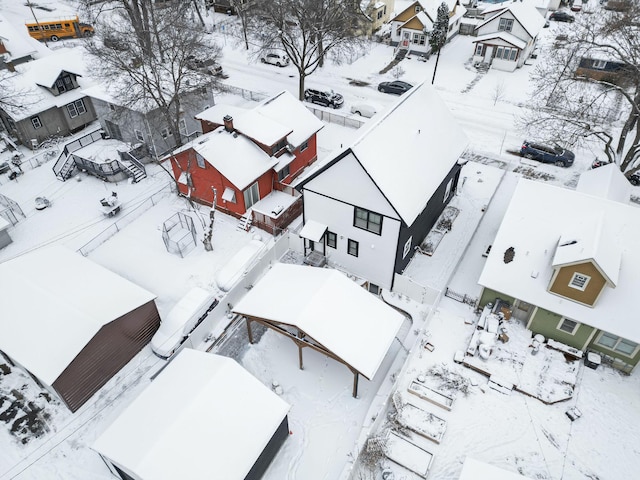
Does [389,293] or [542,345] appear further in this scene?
[389,293]

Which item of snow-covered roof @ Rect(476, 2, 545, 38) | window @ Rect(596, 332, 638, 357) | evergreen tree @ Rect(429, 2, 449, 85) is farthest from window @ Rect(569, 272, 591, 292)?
snow-covered roof @ Rect(476, 2, 545, 38)

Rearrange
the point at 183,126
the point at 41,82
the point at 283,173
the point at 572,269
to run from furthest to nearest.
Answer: the point at 183,126, the point at 41,82, the point at 283,173, the point at 572,269

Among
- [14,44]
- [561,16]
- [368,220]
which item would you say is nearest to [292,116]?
[368,220]

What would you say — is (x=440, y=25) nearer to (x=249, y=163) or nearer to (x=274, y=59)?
(x=274, y=59)

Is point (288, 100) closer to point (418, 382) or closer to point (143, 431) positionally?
point (418, 382)

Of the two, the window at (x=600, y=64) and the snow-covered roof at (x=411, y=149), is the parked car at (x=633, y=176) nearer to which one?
the snow-covered roof at (x=411, y=149)

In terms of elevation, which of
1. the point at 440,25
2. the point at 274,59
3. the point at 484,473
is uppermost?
the point at 440,25

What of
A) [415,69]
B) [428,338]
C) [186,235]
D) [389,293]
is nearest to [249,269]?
[186,235]
